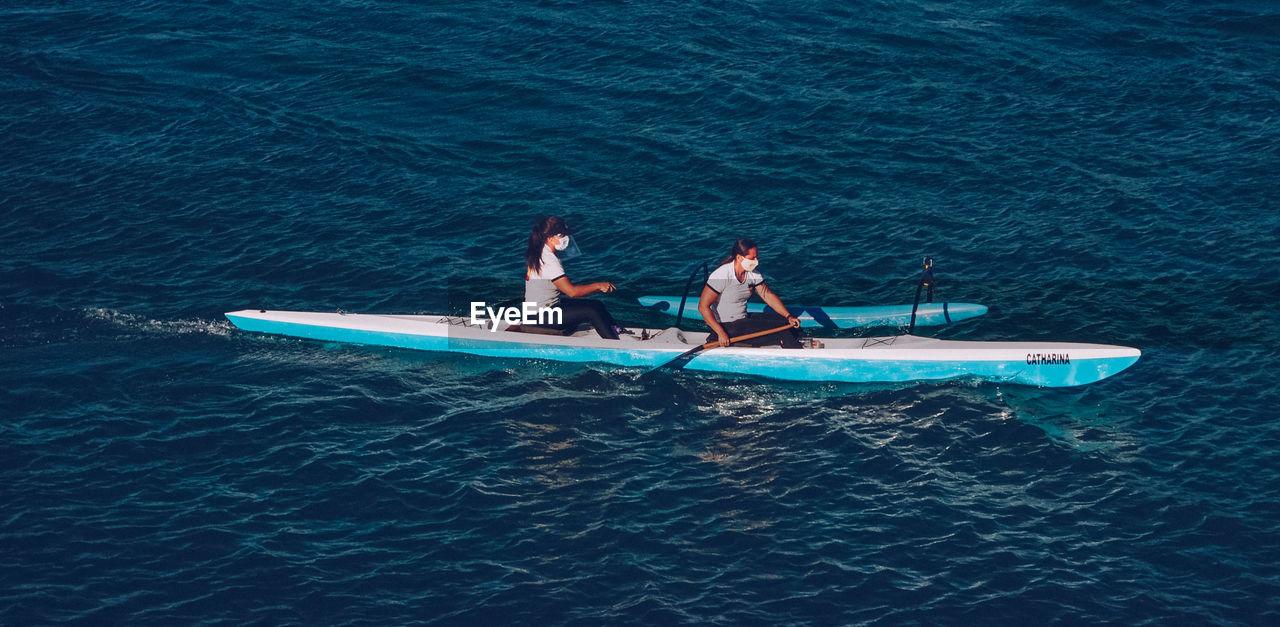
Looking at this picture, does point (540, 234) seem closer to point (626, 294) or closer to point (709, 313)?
point (709, 313)

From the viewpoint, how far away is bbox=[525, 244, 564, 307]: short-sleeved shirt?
1858cm

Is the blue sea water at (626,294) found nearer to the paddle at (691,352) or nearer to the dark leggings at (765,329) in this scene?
the paddle at (691,352)

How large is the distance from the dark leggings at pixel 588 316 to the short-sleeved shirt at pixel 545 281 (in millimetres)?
235

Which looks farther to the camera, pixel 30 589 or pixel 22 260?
pixel 22 260

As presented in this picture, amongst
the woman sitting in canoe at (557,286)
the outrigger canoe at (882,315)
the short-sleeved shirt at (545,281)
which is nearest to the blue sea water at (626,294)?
the outrigger canoe at (882,315)

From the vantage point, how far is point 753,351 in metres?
18.5

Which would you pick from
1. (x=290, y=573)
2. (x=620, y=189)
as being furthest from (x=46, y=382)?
(x=620, y=189)

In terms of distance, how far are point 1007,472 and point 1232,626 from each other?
3.51 metres

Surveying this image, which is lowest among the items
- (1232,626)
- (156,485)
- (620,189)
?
(1232,626)

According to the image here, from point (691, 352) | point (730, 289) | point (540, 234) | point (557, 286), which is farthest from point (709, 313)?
point (540, 234)

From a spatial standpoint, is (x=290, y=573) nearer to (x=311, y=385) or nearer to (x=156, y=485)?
(x=156, y=485)

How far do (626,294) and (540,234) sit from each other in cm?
350

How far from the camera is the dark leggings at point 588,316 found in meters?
19.2

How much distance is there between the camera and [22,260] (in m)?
22.2
